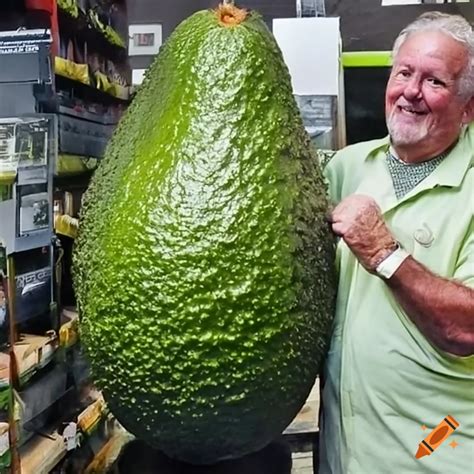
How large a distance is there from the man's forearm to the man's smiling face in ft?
0.59

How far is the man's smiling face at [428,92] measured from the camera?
2.80 ft

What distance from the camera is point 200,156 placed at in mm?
626

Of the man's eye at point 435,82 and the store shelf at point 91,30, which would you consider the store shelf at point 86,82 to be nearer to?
the store shelf at point 91,30

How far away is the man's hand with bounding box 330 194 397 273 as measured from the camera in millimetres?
713

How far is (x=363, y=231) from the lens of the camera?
0.72m

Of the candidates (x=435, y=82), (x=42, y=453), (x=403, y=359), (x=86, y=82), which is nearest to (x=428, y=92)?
(x=435, y=82)

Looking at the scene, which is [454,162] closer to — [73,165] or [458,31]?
[458,31]

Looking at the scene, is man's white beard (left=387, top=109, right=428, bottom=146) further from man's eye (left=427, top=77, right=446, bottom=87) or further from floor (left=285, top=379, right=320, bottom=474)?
floor (left=285, top=379, right=320, bottom=474)

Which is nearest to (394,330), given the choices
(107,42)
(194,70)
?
(194,70)

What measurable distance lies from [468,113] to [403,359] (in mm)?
314

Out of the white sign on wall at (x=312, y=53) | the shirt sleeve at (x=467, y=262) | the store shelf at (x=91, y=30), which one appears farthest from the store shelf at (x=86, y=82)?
the shirt sleeve at (x=467, y=262)

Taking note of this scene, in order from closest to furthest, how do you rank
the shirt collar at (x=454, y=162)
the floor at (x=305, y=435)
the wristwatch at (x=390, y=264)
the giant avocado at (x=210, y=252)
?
the giant avocado at (x=210, y=252) < the wristwatch at (x=390, y=264) < the shirt collar at (x=454, y=162) < the floor at (x=305, y=435)

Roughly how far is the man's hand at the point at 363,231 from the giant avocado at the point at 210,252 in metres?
0.05

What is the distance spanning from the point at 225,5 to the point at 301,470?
0.71 metres
